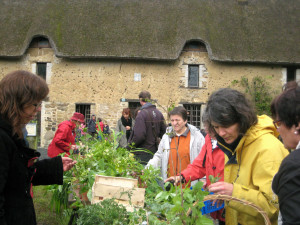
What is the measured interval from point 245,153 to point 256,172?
15 cm

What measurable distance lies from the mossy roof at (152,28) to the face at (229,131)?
1208 cm

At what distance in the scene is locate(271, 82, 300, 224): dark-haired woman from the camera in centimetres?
110

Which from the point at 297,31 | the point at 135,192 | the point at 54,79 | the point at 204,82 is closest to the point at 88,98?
the point at 54,79

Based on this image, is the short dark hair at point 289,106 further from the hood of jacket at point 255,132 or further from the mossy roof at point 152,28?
the mossy roof at point 152,28

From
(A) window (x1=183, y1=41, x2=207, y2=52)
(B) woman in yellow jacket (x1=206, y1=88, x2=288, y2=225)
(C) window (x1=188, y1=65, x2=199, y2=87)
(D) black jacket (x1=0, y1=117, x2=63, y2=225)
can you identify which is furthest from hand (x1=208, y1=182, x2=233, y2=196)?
(A) window (x1=183, y1=41, x2=207, y2=52)

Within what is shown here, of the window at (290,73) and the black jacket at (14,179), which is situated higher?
the window at (290,73)

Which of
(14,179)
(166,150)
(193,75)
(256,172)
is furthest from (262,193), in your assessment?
(193,75)

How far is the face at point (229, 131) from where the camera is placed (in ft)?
5.99

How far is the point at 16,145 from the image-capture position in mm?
1668

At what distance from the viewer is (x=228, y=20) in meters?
15.2

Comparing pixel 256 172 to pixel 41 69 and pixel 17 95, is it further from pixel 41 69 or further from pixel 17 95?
pixel 41 69

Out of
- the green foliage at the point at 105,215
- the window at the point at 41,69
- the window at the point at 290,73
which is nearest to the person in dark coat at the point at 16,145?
the green foliage at the point at 105,215

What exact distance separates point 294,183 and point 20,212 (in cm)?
143

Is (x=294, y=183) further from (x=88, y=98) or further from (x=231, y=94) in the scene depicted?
(x=88, y=98)
